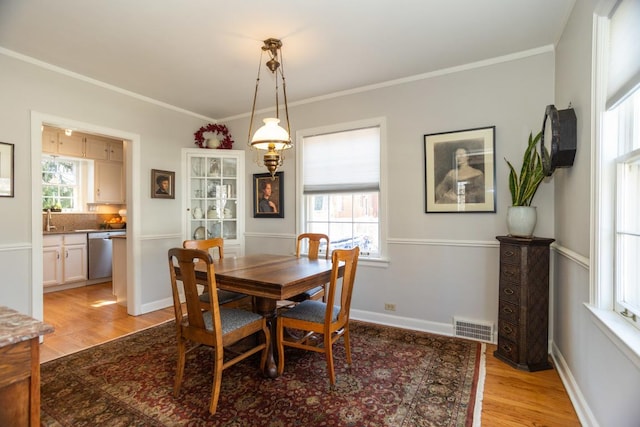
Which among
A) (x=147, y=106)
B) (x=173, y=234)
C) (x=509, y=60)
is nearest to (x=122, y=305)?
(x=173, y=234)

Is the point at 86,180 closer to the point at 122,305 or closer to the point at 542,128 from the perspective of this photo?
the point at 122,305

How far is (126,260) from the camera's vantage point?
13.2 ft

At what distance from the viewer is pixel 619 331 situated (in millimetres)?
1403

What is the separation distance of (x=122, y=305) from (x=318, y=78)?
3719 mm

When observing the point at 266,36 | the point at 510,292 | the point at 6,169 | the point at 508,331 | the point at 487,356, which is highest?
the point at 266,36

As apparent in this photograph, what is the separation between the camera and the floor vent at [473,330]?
2948 millimetres

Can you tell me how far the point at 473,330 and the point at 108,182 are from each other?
622cm

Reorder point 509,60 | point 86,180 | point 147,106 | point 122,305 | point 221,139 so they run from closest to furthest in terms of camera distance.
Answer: point 509,60 → point 147,106 → point 122,305 → point 221,139 → point 86,180

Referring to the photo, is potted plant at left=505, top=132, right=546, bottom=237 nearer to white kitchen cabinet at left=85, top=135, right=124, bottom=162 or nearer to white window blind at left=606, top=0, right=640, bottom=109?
white window blind at left=606, top=0, right=640, bottom=109

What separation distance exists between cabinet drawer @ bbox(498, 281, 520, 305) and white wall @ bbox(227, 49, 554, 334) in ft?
1.32

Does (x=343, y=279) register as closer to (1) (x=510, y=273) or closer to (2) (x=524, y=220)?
(1) (x=510, y=273)

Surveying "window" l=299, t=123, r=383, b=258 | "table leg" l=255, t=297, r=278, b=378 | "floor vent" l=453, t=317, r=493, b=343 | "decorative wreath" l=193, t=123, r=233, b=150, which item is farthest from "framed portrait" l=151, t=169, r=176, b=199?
"floor vent" l=453, t=317, r=493, b=343

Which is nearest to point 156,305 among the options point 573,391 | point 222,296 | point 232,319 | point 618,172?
point 222,296

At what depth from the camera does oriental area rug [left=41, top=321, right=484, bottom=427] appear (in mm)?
1874
